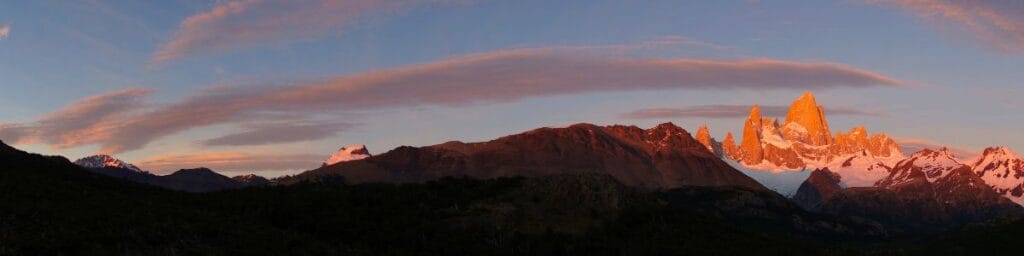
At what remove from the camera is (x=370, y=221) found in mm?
96062

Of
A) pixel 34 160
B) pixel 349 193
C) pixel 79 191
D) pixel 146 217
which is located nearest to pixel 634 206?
pixel 349 193

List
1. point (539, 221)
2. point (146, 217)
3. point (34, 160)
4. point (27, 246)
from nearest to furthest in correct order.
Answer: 1. point (27, 246)
2. point (146, 217)
3. point (539, 221)
4. point (34, 160)

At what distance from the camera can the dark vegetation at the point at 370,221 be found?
222 ft

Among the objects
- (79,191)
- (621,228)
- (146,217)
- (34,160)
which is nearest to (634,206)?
(621,228)

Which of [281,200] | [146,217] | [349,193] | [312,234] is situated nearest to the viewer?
[146,217]

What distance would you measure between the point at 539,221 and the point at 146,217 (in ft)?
137

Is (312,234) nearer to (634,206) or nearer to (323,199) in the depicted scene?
(323,199)

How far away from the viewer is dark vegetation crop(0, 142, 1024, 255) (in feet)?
222

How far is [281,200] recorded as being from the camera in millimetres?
104500

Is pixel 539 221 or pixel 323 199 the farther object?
pixel 323 199

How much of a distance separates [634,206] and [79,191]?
63.8 m

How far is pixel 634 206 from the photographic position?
105 metres

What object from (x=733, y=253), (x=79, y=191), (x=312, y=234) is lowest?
(x=733, y=253)

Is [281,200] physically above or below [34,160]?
below
